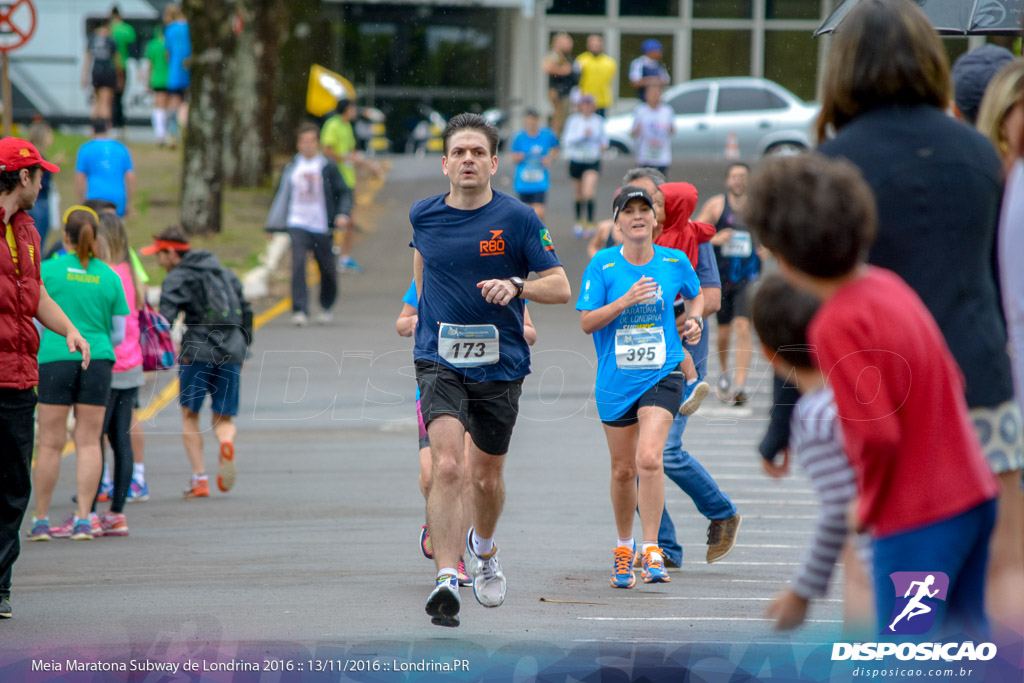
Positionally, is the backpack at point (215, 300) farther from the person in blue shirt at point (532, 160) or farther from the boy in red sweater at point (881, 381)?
the person in blue shirt at point (532, 160)

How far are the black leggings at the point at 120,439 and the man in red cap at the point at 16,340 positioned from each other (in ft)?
6.30

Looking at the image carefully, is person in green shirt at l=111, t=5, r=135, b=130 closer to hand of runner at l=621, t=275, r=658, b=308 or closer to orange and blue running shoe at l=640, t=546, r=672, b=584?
hand of runner at l=621, t=275, r=658, b=308

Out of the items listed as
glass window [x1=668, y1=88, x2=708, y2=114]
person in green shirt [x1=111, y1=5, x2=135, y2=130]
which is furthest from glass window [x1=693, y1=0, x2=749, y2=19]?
person in green shirt [x1=111, y1=5, x2=135, y2=130]

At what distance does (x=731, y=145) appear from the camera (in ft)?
89.2

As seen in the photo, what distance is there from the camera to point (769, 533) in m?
8.30

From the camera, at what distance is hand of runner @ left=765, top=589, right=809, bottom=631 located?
10.4 ft

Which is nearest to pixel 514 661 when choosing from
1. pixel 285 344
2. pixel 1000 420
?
pixel 1000 420

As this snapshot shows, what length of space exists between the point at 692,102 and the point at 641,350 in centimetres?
2195

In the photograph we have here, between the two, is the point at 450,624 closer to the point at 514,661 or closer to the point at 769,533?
the point at 514,661

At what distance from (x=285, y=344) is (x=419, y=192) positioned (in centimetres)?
1106

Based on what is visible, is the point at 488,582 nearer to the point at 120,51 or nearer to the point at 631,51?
the point at 120,51

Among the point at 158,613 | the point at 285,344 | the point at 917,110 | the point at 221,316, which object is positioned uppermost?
the point at 917,110

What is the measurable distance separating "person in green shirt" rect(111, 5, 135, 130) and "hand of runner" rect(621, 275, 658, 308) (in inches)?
913

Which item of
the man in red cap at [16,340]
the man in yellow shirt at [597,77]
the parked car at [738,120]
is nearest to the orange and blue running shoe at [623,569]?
the man in red cap at [16,340]
